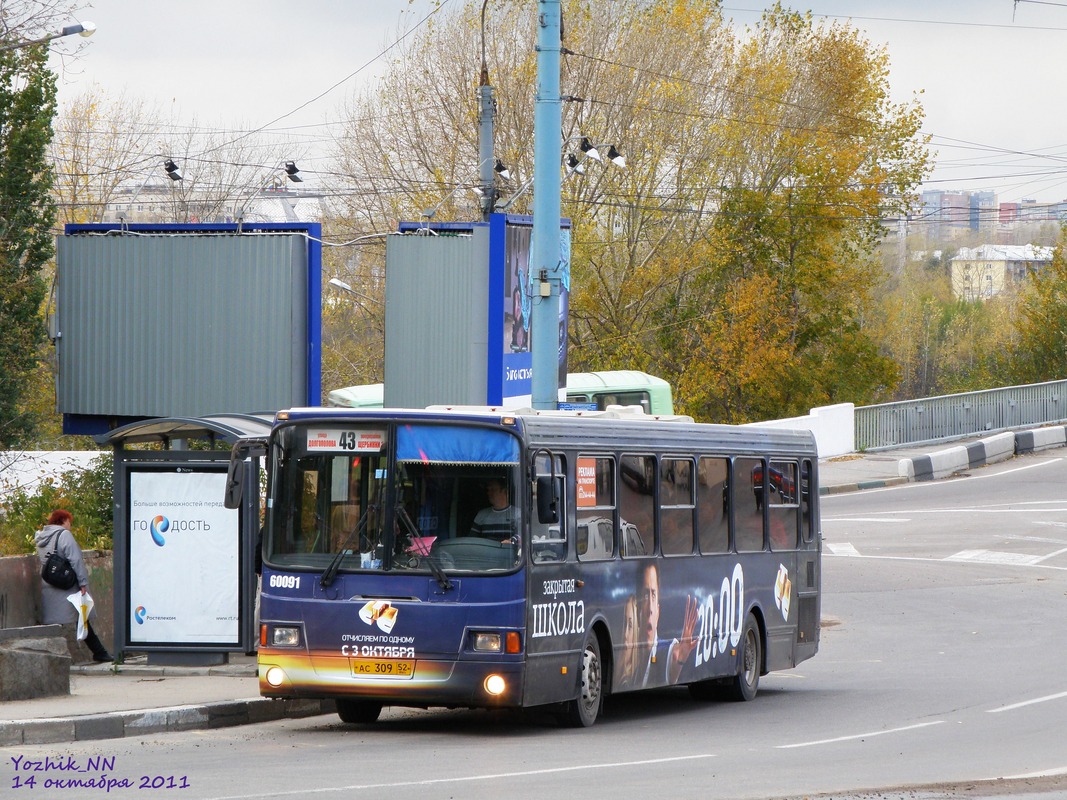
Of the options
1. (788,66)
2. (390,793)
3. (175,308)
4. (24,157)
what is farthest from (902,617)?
(788,66)

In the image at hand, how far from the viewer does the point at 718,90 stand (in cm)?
4497

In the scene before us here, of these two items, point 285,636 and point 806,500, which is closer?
point 285,636

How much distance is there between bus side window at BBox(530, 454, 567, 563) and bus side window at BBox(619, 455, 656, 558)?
3.23ft

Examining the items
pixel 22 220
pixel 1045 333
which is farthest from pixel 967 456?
pixel 22 220

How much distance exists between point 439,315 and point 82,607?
9.40 meters

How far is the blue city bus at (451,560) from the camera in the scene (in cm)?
1062

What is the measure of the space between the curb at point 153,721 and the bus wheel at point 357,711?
63cm

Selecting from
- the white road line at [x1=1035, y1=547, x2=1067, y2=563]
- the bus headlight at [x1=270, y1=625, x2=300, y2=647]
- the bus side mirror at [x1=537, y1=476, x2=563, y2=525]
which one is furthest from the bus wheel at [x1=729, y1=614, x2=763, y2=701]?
the white road line at [x1=1035, y1=547, x2=1067, y2=563]

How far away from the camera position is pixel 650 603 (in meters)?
12.6

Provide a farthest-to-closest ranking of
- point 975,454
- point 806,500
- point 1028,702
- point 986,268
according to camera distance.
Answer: point 986,268, point 975,454, point 806,500, point 1028,702

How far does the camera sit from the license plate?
10617 mm

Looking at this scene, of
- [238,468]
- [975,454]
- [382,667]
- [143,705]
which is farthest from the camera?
[975,454]

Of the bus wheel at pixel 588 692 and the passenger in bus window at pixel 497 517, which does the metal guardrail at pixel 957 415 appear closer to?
the bus wheel at pixel 588 692

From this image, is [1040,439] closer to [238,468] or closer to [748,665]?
[748,665]
